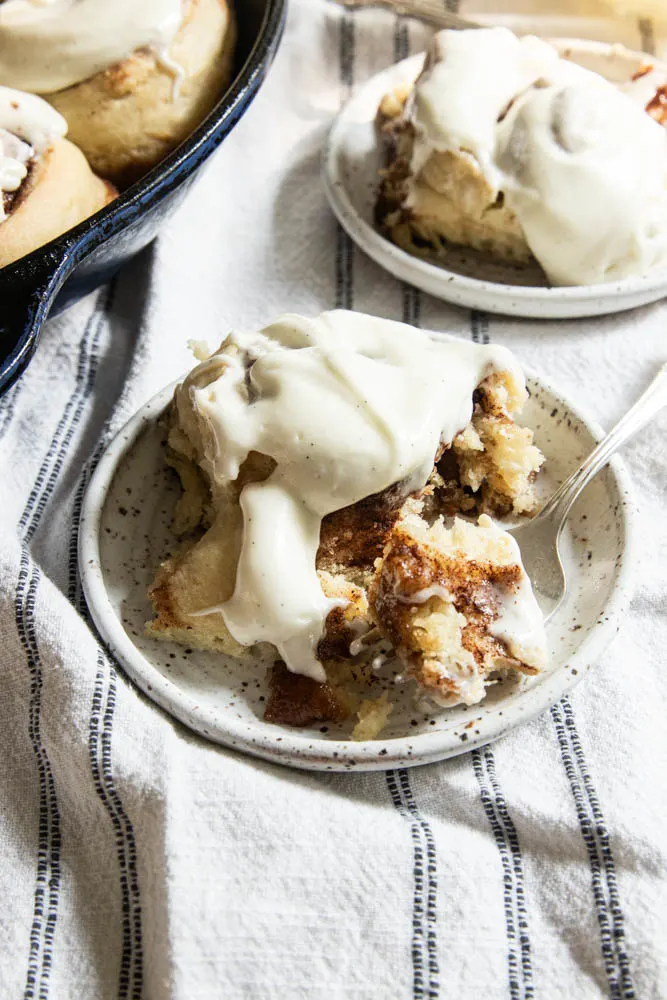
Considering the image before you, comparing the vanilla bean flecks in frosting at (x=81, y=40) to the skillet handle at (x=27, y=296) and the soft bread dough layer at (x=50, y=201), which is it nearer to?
the soft bread dough layer at (x=50, y=201)

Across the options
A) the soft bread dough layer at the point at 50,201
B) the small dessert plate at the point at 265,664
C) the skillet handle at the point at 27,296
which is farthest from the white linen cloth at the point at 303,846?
the soft bread dough layer at the point at 50,201

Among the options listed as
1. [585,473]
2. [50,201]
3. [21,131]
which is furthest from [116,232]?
[585,473]

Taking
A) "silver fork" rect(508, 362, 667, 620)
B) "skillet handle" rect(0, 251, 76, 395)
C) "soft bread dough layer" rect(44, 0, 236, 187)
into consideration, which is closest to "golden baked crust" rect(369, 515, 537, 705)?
"silver fork" rect(508, 362, 667, 620)

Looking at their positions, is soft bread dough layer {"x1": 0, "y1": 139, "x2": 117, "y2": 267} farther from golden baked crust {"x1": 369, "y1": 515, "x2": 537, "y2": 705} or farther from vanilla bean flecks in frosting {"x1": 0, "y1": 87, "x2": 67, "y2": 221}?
golden baked crust {"x1": 369, "y1": 515, "x2": 537, "y2": 705}

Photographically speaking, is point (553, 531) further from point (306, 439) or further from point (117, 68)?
point (117, 68)

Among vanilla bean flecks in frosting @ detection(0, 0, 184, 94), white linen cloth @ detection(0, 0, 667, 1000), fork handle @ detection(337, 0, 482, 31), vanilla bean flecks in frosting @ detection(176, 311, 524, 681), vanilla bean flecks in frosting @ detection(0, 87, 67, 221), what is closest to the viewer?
white linen cloth @ detection(0, 0, 667, 1000)

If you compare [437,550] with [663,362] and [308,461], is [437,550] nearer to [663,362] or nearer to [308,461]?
[308,461]
